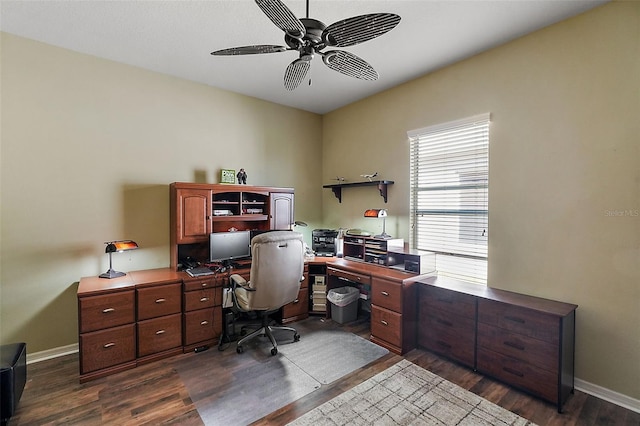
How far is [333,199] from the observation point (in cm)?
468

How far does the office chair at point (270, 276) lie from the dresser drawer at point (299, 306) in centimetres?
56

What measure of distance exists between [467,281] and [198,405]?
266 centimetres

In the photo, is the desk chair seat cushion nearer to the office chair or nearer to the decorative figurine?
the office chair

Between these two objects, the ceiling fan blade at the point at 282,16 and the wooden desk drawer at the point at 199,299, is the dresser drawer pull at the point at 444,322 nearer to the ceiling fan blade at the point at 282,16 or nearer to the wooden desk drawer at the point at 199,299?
the wooden desk drawer at the point at 199,299

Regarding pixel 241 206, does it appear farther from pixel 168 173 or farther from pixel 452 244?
pixel 452 244

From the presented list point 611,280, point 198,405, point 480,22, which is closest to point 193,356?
point 198,405

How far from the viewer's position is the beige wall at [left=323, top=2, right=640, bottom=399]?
211 cm

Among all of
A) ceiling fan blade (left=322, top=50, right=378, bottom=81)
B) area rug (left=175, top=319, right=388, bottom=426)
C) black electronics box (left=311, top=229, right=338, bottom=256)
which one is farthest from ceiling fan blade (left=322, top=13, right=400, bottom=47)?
black electronics box (left=311, top=229, right=338, bottom=256)

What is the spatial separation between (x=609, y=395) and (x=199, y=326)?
347 cm

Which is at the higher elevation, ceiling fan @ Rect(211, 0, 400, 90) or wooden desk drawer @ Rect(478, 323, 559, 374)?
ceiling fan @ Rect(211, 0, 400, 90)

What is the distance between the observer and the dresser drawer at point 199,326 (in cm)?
290

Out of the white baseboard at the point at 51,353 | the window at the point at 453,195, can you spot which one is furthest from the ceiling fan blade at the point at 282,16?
the white baseboard at the point at 51,353

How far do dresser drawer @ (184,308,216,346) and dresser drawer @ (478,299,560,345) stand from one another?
2559 mm

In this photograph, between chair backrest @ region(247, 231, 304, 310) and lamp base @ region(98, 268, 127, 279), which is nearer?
chair backrest @ region(247, 231, 304, 310)
